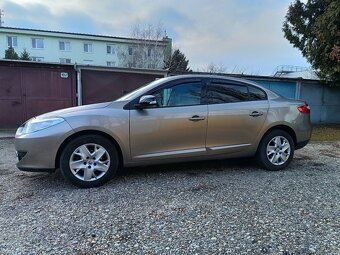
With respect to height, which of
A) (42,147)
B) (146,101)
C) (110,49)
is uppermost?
(110,49)

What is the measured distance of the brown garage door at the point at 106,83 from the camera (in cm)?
1139

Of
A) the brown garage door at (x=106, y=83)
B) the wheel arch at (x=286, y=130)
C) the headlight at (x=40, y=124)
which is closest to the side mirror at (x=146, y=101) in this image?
the headlight at (x=40, y=124)

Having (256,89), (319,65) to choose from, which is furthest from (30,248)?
(319,65)

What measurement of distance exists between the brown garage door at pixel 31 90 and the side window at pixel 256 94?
314 inches

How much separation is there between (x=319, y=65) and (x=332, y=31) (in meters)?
2.00

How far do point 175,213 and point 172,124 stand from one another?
1.47 m

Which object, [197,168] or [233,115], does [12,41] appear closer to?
[197,168]

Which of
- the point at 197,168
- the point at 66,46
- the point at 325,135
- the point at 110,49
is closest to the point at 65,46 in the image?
the point at 66,46

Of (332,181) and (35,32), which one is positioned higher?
(35,32)

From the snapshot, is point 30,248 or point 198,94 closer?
point 30,248

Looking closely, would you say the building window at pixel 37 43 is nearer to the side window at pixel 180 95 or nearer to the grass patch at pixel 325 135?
the grass patch at pixel 325 135

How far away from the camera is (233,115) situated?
15.8 feet

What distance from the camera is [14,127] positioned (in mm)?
11055

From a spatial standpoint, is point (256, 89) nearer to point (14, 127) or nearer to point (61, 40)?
point (14, 127)
